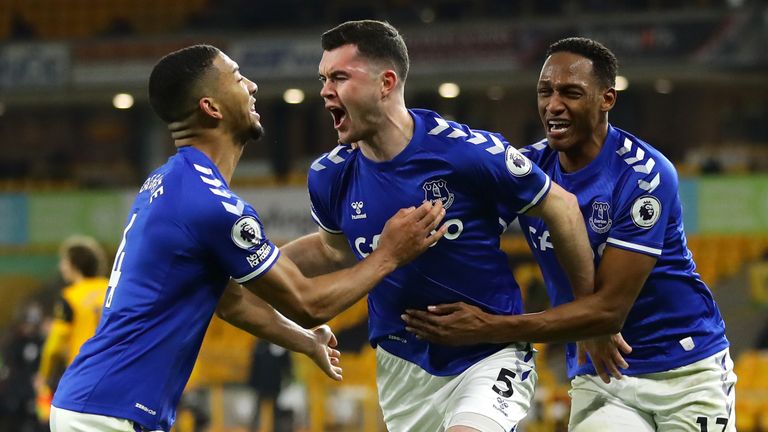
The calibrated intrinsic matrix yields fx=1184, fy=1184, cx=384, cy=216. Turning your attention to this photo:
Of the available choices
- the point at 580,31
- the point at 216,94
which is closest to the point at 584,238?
the point at 216,94

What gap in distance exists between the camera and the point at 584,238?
171 inches

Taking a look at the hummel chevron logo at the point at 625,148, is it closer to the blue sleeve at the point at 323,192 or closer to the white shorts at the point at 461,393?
the white shorts at the point at 461,393

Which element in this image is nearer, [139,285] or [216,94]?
[139,285]

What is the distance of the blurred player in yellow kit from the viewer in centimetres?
876

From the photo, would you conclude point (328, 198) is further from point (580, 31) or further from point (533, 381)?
point (580, 31)

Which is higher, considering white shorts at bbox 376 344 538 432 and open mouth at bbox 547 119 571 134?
open mouth at bbox 547 119 571 134

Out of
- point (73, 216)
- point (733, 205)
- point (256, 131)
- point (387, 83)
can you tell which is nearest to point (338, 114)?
point (387, 83)

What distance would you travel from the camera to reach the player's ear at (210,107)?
3.95m

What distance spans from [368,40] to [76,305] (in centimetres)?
511

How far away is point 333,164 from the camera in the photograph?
14.9 ft

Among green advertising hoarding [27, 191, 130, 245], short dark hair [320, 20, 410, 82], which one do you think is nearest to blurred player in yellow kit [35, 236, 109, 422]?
short dark hair [320, 20, 410, 82]

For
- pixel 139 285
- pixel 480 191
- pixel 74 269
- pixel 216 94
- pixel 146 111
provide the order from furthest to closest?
pixel 146 111, pixel 74 269, pixel 480 191, pixel 216 94, pixel 139 285

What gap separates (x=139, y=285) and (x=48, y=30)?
2000 centimetres

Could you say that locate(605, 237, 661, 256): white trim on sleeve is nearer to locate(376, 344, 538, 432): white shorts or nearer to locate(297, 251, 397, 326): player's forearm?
locate(376, 344, 538, 432): white shorts
